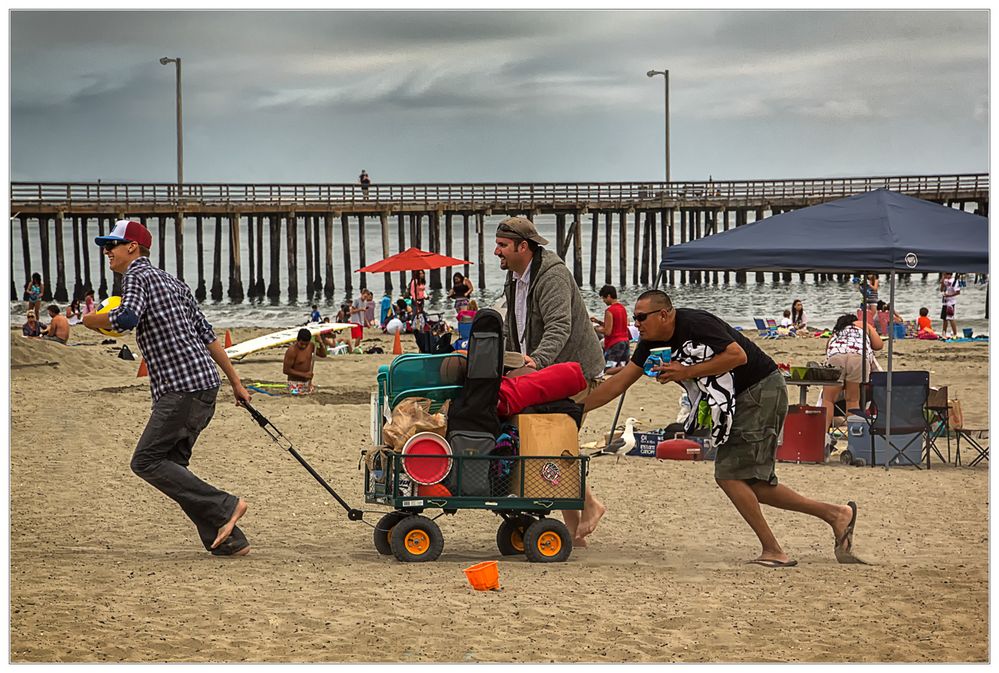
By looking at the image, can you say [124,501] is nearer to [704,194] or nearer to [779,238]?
[779,238]

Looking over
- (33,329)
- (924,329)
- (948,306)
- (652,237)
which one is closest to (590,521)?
(924,329)

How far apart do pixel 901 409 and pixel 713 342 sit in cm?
436

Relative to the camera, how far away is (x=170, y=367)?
21.2 ft

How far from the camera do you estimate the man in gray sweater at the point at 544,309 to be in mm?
6805

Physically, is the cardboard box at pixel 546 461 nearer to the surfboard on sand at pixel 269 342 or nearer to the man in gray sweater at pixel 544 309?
the man in gray sweater at pixel 544 309

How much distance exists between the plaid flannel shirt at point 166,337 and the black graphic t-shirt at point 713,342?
1.93 m

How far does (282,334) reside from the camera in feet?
73.6

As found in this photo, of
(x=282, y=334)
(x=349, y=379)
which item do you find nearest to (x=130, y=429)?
(x=349, y=379)

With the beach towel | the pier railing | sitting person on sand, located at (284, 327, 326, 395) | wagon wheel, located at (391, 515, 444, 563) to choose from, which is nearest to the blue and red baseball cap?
wagon wheel, located at (391, 515, 444, 563)

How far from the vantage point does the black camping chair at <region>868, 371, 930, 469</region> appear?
1013 centimetres

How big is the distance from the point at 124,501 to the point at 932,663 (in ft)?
16.5

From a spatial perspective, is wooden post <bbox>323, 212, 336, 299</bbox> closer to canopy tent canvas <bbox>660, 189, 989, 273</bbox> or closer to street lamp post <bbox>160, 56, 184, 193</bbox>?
street lamp post <bbox>160, 56, 184, 193</bbox>

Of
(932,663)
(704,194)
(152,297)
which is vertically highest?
(704,194)

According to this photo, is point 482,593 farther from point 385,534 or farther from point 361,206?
point 361,206
